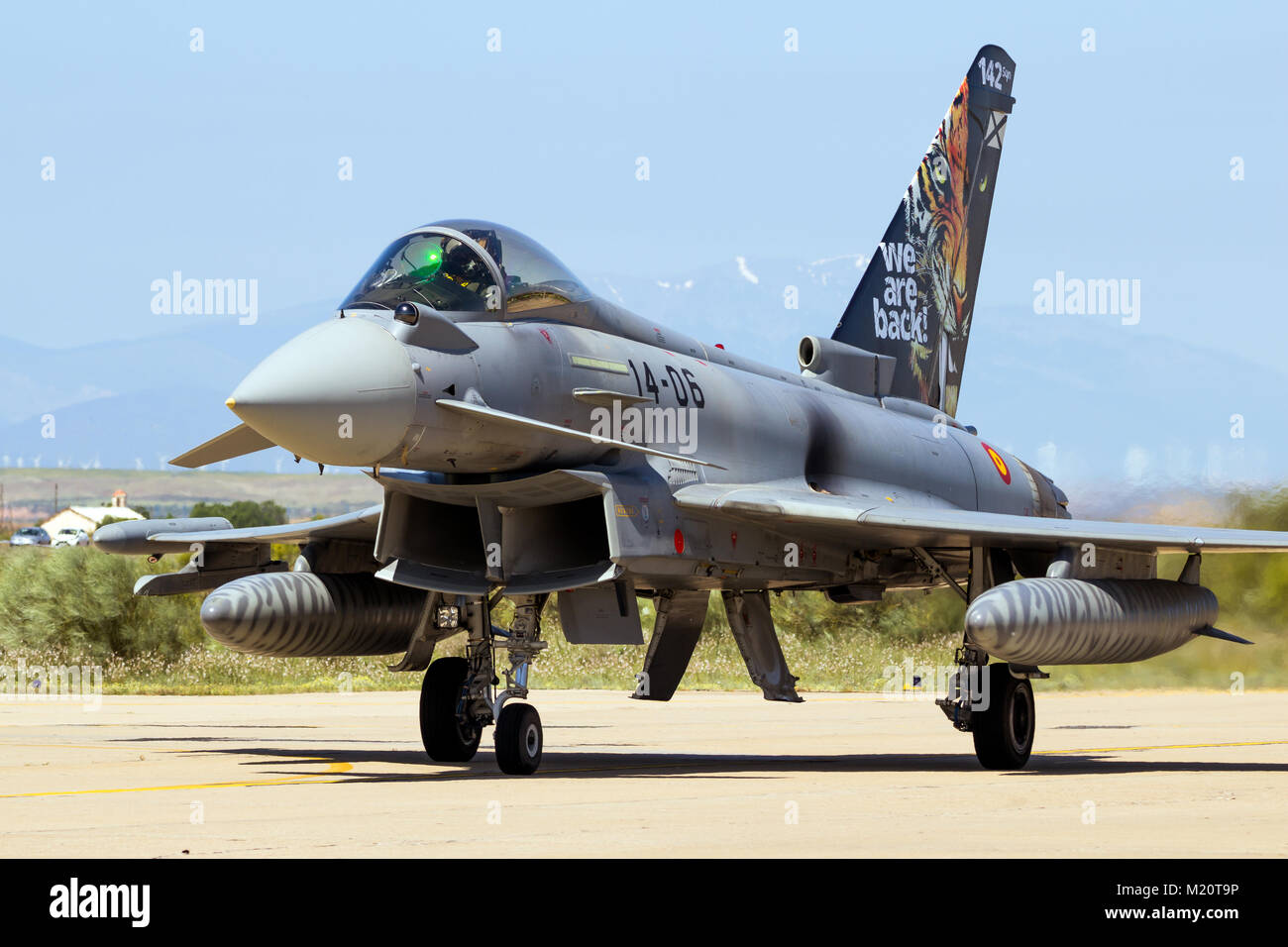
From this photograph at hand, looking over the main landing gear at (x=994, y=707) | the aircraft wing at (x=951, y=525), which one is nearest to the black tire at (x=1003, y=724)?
the main landing gear at (x=994, y=707)

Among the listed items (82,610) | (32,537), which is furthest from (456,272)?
(32,537)

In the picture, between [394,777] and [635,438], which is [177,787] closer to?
[394,777]

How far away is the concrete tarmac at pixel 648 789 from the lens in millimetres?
8172

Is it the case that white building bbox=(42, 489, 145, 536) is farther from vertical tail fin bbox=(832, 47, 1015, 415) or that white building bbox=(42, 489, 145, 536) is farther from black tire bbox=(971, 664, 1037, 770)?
black tire bbox=(971, 664, 1037, 770)

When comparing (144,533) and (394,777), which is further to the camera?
(144,533)

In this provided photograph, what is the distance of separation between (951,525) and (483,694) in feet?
13.3

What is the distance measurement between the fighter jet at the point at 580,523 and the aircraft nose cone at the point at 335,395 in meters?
0.02

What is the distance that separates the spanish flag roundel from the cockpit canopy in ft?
22.8

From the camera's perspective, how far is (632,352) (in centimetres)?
1370

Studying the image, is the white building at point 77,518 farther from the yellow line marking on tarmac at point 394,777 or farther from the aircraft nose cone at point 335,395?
the aircraft nose cone at point 335,395

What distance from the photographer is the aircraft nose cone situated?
36.3ft

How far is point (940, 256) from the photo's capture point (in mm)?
19672

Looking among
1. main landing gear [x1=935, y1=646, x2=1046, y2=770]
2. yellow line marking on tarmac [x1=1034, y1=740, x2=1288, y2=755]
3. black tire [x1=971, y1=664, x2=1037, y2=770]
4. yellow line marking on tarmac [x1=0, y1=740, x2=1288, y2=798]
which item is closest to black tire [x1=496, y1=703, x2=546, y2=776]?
yellow line marking on tarmac [x1=0, y1=740, x2=1288, y2=798]

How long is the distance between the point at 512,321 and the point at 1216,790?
6.05m
